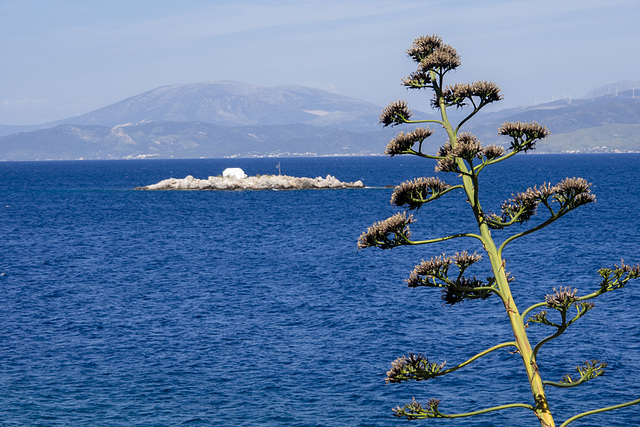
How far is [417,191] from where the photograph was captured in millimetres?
15852

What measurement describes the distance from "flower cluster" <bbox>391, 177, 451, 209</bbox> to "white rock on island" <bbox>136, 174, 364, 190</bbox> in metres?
167

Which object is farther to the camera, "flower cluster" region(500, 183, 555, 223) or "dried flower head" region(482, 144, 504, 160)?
"flower cluster" region(500, 183, 555, 223)

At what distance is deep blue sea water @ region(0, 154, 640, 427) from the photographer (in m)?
33.6

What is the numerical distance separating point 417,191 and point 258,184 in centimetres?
17030

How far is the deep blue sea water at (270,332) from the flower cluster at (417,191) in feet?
59.4

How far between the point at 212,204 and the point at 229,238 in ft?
179

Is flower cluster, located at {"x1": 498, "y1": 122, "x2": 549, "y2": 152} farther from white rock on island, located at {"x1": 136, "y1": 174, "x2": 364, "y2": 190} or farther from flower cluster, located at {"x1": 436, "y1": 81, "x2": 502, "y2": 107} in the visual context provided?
white rock on island, located at {"x1": 136, "y1": 174, "x2": 364, "y2": 190}

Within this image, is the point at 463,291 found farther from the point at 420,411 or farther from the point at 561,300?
the point at 420,411

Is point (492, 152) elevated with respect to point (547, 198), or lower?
elevated

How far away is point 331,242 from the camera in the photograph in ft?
295

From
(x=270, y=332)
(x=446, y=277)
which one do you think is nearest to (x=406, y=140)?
(x=446, y=277)

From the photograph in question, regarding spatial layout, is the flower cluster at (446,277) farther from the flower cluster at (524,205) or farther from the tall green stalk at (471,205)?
the flower cluster at (524,205)

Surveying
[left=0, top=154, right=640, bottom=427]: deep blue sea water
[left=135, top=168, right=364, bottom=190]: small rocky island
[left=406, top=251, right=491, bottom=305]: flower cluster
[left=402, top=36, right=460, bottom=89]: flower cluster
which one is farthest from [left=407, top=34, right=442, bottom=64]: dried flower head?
[left=135, top=168, right=364, bottom=190]: small rocky island

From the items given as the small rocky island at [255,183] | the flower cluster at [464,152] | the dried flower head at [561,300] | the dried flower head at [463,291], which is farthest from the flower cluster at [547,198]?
the small rocky island at [255,183]
